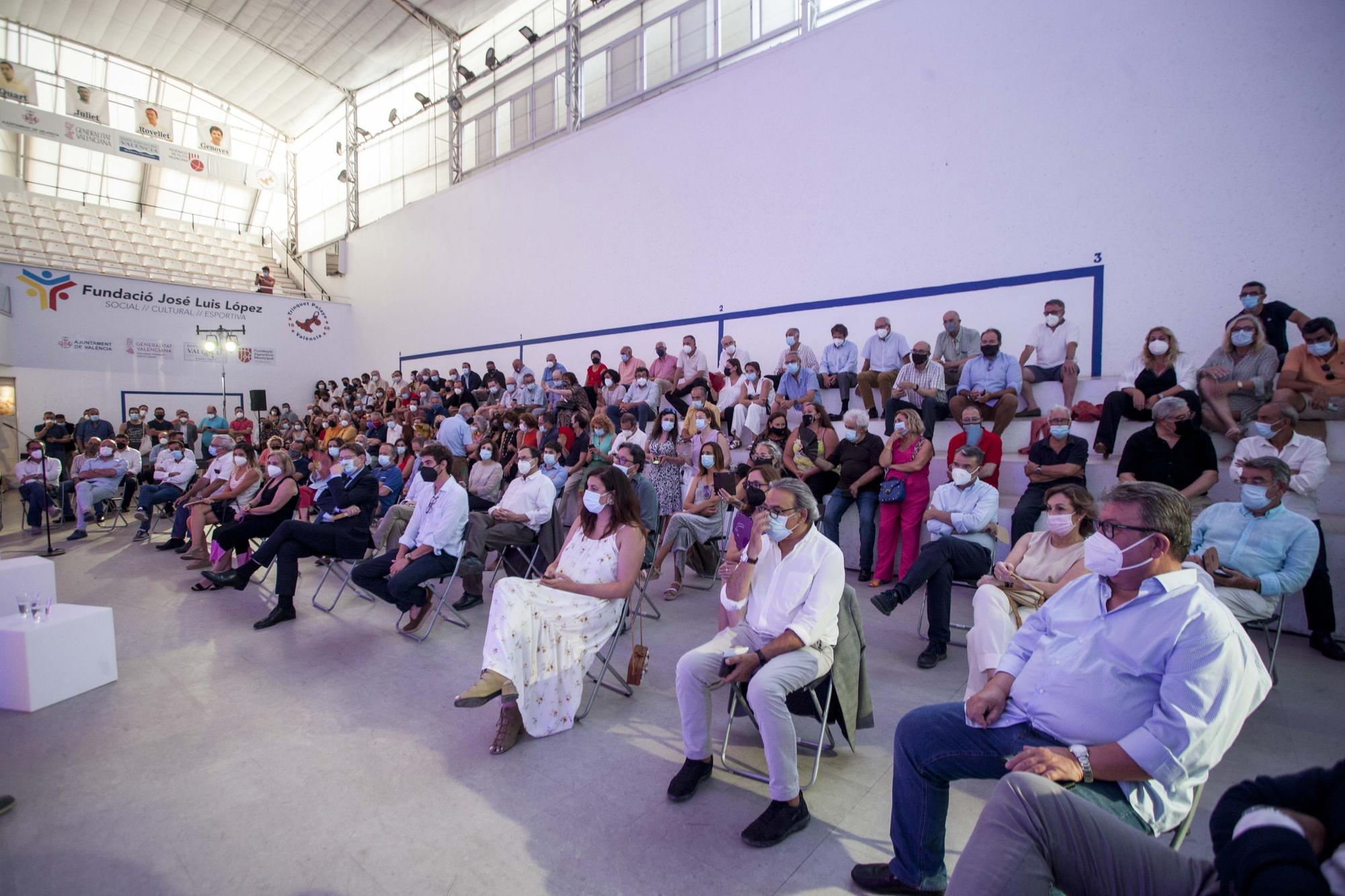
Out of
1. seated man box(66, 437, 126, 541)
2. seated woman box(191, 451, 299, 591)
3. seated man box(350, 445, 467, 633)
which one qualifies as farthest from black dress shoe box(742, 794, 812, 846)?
seated man box(66, 437, 126, 541)

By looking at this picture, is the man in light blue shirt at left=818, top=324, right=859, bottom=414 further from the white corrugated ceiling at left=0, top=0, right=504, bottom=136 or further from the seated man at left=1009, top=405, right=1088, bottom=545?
the white corrugated ceiling at left=0, top=0, right=504, bottom=136

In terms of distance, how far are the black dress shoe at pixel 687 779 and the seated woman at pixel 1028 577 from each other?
1.16 meters

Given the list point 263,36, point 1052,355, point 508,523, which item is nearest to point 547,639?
point 508,523

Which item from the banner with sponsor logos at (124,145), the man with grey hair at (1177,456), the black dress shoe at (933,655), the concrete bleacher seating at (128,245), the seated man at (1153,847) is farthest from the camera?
the concrete bleacher seating at (128,245)

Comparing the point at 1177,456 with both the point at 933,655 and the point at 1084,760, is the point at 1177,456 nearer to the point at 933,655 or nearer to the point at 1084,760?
the point at 933,655

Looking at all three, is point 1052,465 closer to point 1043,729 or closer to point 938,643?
point 938,643

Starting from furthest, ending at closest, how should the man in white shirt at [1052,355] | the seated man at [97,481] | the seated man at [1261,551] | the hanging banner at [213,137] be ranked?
the hanging banner at [213,137]
the seated man at [97,481]
the man in white shirt at [1052,355]
the seated man at [1261,551]

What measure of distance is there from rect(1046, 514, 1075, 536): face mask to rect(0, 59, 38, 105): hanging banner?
65.5 ft

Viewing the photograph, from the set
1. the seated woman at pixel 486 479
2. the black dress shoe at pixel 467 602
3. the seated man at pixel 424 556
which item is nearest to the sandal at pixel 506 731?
the seated man at pixel 424 556

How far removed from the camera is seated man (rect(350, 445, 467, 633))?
4270 mm

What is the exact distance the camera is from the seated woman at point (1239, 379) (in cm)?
495

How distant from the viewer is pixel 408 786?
2576 millimetres

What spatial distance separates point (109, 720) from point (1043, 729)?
4.17 m

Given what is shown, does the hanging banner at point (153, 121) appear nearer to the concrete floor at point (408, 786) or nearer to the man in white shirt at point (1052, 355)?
the concrete floor at point (408, 786)
